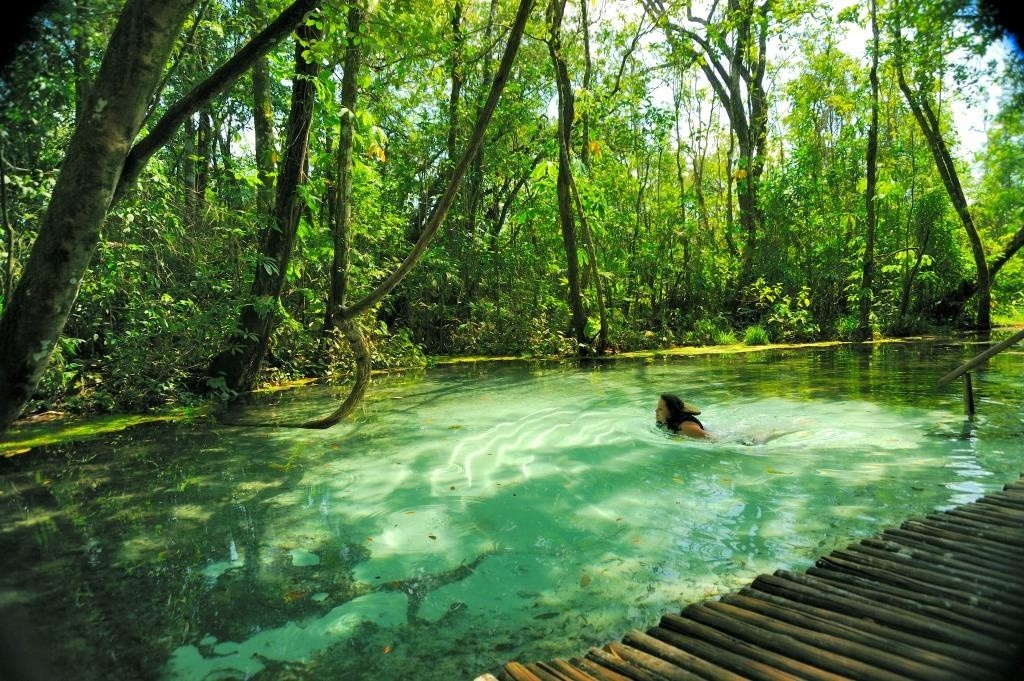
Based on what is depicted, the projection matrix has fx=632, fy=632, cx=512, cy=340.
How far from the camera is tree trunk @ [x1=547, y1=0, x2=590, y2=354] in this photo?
38.8ft

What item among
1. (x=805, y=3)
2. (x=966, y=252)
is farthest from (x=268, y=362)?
(x=966, y=252)

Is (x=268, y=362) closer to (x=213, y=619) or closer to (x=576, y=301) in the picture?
(x=576, y=301)

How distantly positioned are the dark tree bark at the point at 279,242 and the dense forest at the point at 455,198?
1.7 inches

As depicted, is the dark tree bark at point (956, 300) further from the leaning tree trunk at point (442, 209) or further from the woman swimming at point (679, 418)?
the leaning tree trunk at point (442, 209)

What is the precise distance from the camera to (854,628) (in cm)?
218

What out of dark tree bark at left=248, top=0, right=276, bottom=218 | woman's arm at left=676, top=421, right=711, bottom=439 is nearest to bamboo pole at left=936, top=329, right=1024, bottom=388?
woman's arm at left=676, top=421, right=711, bottom=439

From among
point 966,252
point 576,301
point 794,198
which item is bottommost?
point 576,301

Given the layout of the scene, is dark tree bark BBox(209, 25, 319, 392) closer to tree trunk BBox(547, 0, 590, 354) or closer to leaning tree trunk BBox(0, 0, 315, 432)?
Answer: tree trunk BBox(547, 0, 590, 354)

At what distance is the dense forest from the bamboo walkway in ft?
5.12

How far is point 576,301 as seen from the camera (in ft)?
42.9

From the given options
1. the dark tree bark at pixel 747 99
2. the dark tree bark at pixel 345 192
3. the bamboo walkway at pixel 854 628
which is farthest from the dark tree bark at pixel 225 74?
the dark tree bark at pixel 747 99

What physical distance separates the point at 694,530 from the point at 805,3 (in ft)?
43.5

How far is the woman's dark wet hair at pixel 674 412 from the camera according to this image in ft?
20.8

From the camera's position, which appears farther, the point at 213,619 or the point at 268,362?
the point at 268,362
